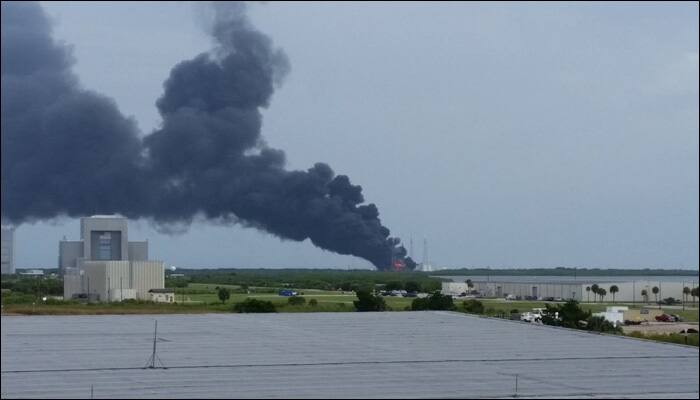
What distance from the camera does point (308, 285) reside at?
144 ft

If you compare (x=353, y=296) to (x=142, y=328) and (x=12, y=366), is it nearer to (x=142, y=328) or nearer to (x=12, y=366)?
(x=142, y=328)

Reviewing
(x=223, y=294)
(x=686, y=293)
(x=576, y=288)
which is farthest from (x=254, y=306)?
(x=686, y=293)

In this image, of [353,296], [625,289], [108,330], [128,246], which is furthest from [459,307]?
[128,246]

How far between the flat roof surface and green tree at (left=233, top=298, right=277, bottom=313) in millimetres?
10978

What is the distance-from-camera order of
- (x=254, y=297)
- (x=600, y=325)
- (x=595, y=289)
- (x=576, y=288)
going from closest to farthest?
(x=600, y=325)
(x=595, y=289)
(x=576, y=288)
(x=254, y=297)

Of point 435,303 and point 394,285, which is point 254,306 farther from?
point 394,285

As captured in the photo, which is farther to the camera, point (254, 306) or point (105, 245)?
point (105, 245)

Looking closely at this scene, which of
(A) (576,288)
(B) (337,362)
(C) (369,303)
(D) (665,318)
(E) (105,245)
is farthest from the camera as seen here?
(E) (105,245)

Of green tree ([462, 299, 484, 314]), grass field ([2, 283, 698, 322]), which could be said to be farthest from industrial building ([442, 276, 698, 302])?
green tree ([462, 299, 484, 314])

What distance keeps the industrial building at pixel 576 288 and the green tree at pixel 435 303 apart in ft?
11.9

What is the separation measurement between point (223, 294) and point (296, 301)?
16.4 feet

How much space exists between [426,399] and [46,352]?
822 centimetres

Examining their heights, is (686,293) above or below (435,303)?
above

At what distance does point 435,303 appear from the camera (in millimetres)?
34625
